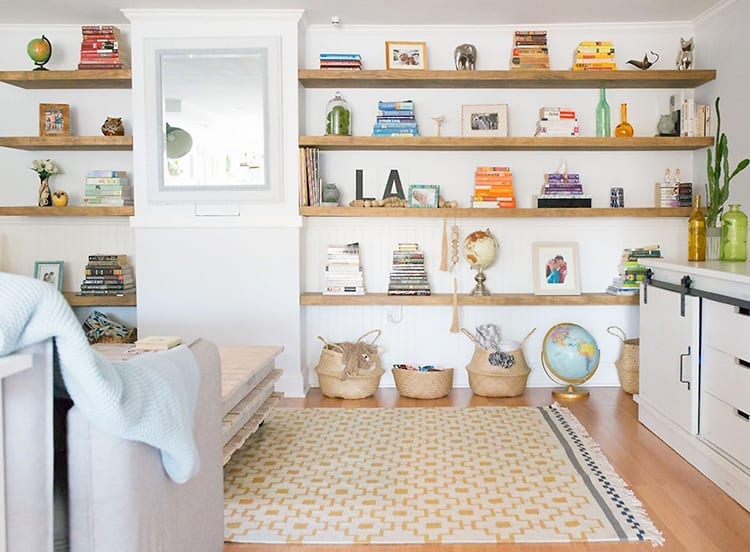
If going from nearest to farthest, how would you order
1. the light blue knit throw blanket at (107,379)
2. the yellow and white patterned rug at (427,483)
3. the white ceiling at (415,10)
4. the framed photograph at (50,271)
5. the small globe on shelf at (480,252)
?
the light blue knit throw blanket at (107,379)
the yellow and white patterned rug at (427,483)
the white ceiling at (415,10)
the small globe on shelf at (480,252)
the framed photograph at (50,271)

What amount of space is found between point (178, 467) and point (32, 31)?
13.4 feet

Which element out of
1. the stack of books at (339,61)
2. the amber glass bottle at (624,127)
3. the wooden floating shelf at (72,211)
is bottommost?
the wooden floating shelf at (72,211)

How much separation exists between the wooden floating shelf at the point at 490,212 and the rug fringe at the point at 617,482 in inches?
46.7

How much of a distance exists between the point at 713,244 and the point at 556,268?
3.65 feet

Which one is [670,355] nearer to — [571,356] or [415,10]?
[571,356]

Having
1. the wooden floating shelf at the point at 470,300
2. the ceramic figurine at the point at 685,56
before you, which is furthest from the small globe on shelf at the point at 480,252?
the ceramic figurine at the point at 685,56

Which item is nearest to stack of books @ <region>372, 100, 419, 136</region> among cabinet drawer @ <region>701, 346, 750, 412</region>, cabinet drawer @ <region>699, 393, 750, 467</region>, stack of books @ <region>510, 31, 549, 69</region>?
stack of books @ <region>510, 31, 549, 69</region>

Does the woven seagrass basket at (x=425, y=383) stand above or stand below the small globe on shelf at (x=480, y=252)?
below

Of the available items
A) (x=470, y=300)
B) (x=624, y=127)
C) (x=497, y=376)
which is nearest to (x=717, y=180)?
(x=624, y=127)

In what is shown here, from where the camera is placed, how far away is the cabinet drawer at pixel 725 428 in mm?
2701

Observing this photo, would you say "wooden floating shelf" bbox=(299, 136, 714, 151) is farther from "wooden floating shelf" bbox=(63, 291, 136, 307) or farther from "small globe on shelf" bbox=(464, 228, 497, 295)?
"wooden floating shelf" bbox=(63, 291, 136, 307)

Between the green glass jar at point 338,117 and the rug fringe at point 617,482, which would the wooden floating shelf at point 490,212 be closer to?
the green glass jar at point 338,117

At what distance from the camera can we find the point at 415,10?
168 inches

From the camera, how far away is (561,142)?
442 centimetres
